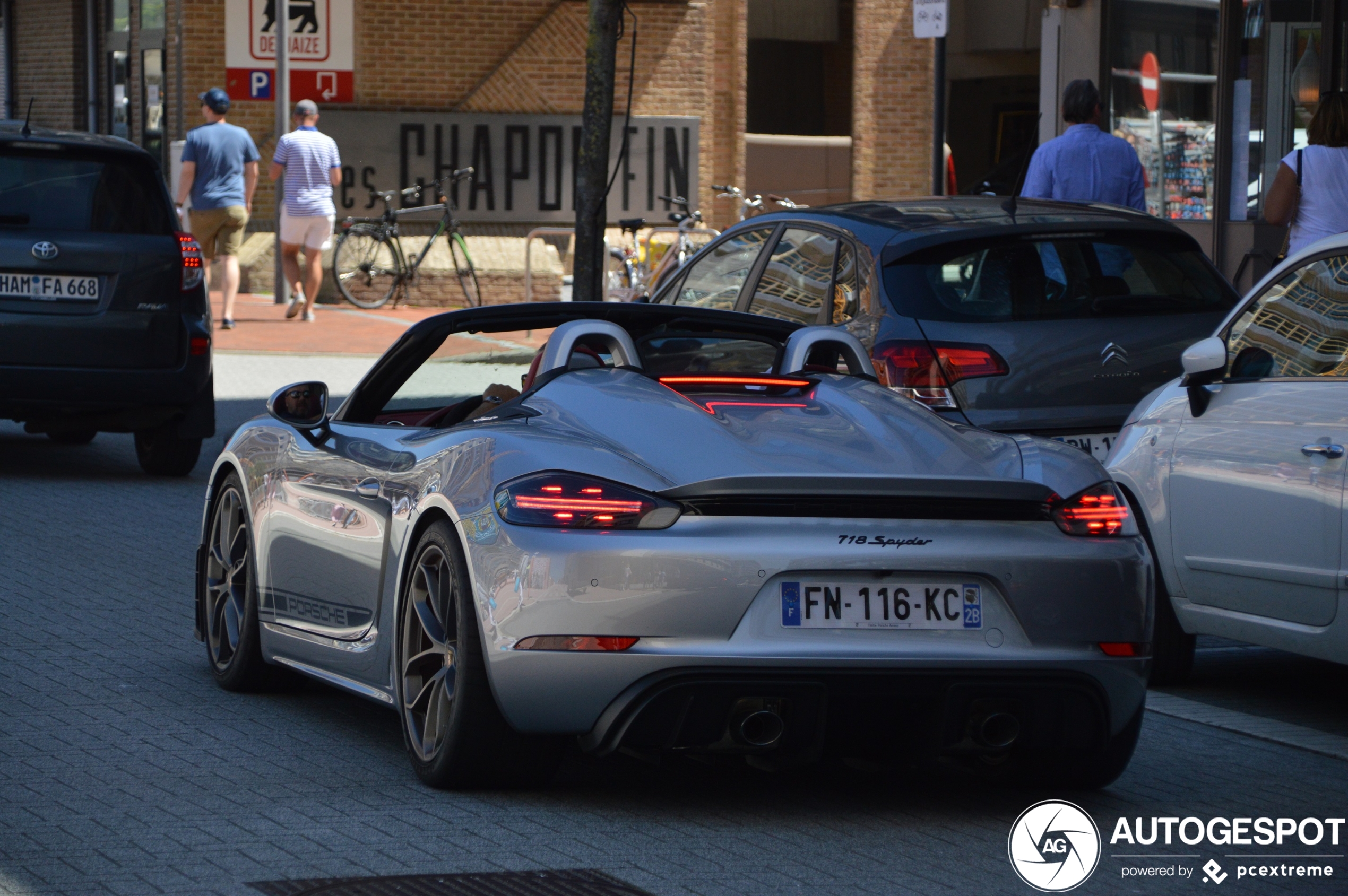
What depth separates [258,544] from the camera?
6.37 metres

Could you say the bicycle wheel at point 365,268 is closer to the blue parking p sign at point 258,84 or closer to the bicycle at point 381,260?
the bicycle at point 381,260

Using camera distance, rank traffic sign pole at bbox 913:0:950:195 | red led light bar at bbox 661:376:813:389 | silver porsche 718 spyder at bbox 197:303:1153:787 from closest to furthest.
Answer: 1. silver porsche 718 spyder at bbox 197:303:1153:787
2. red led light bar at bbox 661:376:813:389
3. traffic sign pole at bbox 913:0:950:195

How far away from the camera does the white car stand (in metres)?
6.20

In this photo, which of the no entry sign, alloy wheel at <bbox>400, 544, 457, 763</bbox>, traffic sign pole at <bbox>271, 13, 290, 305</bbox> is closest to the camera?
alloy wheel at <bbox>400, 544, 457, 763</bbox>

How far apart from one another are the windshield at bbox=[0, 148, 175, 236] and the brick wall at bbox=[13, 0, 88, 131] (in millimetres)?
22455

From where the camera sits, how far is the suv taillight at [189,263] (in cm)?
1170

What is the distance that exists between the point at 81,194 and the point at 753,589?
311 inches

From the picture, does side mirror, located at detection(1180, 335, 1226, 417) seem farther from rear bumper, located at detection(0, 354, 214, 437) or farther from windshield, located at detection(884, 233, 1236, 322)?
rear bumper, located at detection(0, 354, 214, 437)

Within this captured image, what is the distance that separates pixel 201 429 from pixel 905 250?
15.9ft

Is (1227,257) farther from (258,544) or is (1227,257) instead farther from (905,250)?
(258,544)

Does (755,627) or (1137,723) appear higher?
(755,627)

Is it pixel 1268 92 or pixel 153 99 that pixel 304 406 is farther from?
pixel 153 99

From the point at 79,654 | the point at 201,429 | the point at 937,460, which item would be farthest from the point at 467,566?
the point at 201,429

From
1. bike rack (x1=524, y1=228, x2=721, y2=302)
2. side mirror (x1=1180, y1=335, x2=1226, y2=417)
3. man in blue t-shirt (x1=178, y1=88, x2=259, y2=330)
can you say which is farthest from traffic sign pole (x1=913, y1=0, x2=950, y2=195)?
man in blue t-shirt (x1=178, y1=88, x2=259, y2=330)
